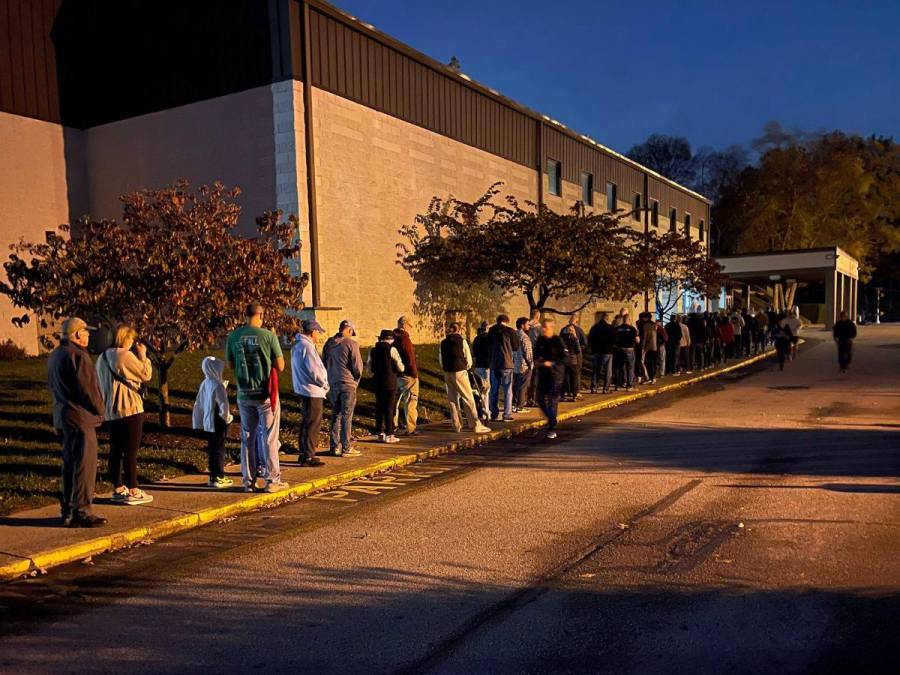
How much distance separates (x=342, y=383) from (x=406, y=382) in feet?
5.54

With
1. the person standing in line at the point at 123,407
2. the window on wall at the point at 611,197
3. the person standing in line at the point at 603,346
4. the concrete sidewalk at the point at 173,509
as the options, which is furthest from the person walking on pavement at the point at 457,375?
the window on wall at the point at 611,197

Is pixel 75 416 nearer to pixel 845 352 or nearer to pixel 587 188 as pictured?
pixel 845 352

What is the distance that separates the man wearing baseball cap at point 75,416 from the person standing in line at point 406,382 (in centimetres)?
477

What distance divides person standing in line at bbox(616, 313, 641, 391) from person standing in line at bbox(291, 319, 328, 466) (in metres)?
8.98

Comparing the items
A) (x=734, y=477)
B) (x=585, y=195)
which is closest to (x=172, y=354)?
(x=734, y=477)

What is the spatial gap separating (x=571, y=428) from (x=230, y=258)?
5997mm

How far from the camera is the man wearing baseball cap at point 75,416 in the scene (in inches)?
234

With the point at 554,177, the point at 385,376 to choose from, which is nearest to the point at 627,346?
the point at 385,376

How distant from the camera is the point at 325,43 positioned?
→ 16.6 metres

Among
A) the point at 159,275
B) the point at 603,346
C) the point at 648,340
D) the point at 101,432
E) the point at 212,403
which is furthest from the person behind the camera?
the point at 648,340

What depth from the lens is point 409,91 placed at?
1928 centimetres

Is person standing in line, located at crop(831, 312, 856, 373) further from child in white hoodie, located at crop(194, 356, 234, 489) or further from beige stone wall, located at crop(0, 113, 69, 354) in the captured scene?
beige stone wall, located at crop(0, 113, 69, 354)

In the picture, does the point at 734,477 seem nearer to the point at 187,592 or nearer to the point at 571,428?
the point at 571,428

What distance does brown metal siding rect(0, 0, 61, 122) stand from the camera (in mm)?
17234
